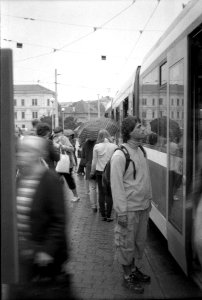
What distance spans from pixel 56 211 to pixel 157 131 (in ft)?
14.7

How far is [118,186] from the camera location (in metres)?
4.87

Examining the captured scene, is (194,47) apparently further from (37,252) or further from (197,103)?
(37,252)

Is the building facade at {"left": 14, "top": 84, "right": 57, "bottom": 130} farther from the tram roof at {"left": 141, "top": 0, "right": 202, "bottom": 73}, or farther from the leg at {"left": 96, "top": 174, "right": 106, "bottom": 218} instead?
the tram roof at {"left": 141, "top": 0, "right": 202, "bottom": 73}

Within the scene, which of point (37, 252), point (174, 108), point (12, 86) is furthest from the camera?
point (174, 108)

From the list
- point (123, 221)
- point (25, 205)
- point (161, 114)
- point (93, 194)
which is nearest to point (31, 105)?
point (93, 194)

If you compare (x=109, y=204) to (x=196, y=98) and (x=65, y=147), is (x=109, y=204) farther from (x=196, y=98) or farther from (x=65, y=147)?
(x=196, y=98)

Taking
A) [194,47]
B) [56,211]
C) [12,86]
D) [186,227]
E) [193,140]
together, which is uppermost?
[194,47]

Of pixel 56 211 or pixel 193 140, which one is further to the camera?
pixel 193 140

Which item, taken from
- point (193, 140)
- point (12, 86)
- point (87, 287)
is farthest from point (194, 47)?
point (12, 86)

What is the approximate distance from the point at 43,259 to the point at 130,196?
7.31 feet

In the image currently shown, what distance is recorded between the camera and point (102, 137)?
9.05 metres

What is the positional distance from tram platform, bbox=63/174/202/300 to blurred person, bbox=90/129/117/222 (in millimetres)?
356

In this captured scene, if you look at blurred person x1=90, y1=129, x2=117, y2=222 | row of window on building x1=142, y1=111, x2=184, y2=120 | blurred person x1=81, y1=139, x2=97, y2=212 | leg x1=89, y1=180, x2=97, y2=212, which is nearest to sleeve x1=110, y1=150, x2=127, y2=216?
row of window on building x1=142, y1=111, x2=184, y2=120

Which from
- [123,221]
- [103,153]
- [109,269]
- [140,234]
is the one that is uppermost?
[103,153]
